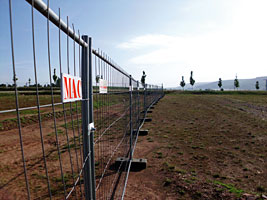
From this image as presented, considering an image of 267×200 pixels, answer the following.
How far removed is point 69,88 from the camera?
4.07ft

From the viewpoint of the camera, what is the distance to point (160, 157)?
16.7ft

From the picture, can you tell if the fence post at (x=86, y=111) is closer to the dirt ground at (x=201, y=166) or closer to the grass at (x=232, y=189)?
the dirt ground at (x=201, y=166)

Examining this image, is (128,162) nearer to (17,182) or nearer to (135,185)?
(135,185)

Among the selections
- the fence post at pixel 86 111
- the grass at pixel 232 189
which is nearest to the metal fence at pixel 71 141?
the fence post at pixel 86 111

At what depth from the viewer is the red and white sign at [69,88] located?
44.5 inches

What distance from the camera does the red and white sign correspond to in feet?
3.71

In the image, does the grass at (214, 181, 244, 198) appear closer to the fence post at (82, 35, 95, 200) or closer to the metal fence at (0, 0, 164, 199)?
the metal fence at (0, 0, 164, 199)

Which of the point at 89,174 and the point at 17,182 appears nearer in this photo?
the point at 89,174

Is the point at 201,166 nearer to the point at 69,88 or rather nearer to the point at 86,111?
the point at 86,111

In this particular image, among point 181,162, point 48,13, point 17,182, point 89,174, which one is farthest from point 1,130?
point 48,13

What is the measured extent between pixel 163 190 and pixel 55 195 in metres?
1.93

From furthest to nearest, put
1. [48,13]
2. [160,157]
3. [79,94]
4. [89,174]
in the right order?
[160,157]
[89,174]
[79,94]
[48,13]

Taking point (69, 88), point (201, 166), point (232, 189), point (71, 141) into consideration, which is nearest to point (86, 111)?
point (69, 88)

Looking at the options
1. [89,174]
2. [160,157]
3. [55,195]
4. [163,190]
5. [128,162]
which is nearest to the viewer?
[89,174]
